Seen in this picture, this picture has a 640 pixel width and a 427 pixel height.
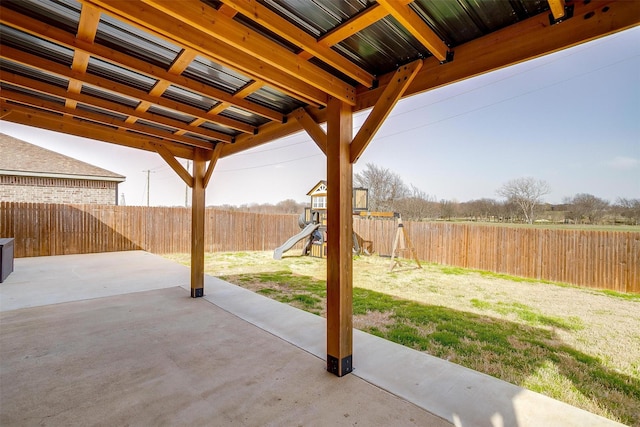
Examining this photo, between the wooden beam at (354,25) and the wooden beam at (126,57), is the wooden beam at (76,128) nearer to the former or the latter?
the wooden beam at (126,57)

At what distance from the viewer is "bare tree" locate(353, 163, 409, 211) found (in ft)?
62.3

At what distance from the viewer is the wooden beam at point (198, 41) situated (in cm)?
149

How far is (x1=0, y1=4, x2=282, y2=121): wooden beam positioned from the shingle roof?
40.7 ft

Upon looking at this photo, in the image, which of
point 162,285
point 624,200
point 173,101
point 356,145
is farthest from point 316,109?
point 624,200

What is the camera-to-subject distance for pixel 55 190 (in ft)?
37.8

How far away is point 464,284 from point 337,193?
5091 mm

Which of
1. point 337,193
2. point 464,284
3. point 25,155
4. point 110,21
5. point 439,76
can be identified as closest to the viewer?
point 110,21

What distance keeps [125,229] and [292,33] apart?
11.1 m

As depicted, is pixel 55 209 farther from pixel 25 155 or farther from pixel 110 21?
pixel 110 21

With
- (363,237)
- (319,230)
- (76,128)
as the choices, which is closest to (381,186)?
(363,237)

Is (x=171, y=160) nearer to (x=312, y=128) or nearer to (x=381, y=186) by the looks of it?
(x=312, y=128)

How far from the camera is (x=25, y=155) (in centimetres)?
1170

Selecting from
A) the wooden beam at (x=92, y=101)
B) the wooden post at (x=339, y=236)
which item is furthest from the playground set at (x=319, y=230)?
the wooden post at (x=339, y=236)

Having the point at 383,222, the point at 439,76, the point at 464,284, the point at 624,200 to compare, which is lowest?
the point at 464,284
